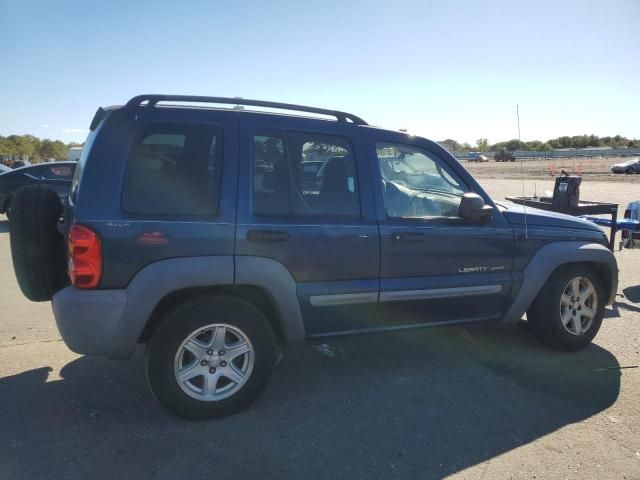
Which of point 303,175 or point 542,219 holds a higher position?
point 303,175

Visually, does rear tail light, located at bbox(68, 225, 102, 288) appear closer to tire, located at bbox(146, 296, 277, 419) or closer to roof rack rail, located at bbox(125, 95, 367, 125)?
tire, located at bbox(146, 296, 277, 419)

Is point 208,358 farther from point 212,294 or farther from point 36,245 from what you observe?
point 36,245

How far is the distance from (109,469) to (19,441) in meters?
0.68

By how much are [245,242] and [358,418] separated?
1.35m

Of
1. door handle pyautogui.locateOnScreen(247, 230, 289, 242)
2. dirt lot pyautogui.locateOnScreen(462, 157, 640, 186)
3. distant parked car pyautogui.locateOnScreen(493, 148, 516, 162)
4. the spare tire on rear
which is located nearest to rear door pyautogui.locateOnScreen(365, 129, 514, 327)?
door handle pyautogui.locateOnScreen(247, 230, 289, 242)

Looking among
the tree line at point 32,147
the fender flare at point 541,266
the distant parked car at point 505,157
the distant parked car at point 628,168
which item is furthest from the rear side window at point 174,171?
the tree line at point 32,147

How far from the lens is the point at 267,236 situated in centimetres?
317

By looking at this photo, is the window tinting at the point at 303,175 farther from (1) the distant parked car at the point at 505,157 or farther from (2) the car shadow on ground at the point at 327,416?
(1) the distant parked car at the point at 505,157

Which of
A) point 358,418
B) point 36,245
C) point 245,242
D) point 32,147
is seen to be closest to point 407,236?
point 245,242

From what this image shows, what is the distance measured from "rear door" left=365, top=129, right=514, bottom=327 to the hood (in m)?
0.13

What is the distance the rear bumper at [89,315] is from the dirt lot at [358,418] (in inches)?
23.3

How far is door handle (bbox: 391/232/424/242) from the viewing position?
3.54 m

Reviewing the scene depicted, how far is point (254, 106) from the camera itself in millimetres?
3404

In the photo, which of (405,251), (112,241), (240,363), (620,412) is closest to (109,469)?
(240,363)
